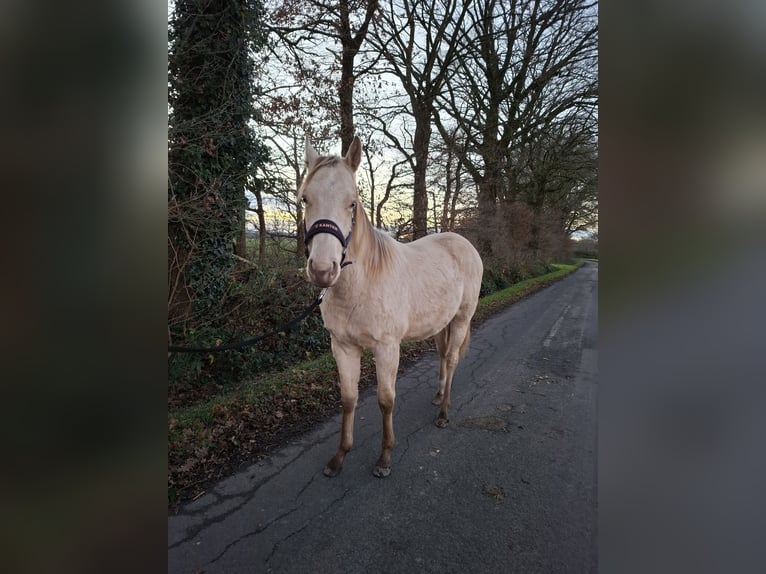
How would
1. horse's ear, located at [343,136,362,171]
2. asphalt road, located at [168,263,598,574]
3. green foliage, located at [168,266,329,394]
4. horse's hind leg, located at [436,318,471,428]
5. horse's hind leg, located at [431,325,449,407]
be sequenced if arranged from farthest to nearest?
green foliage, located at [168,266,329,394], horse's hind leg, located at [431,325,449,407], horse's hind leg, located at [436,318,471,428], horse's ear, located at [343,136,362,171], asphalt road, located at [168,263,598,574]

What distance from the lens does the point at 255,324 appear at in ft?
15.9

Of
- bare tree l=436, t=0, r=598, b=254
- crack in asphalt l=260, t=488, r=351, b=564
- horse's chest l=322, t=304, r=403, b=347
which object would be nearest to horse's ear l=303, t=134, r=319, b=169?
horse's chest l=322, t=304, r=403, b=347

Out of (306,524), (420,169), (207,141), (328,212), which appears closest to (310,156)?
(328,212)

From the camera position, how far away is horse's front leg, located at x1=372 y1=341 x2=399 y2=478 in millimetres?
2395

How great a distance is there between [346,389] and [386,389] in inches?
11.8

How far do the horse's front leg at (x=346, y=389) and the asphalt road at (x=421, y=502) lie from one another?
0.10m

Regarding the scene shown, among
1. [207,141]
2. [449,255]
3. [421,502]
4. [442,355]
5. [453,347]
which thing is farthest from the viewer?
[207,141]

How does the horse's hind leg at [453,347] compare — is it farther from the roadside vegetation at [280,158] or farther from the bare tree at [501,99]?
the bare tree at [501,99]

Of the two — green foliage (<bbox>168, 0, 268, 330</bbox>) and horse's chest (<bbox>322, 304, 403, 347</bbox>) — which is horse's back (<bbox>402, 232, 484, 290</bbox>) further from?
green foliage (<bbox>168, 0, 268, 330</bbox>)

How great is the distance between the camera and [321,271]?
1637 millimetres

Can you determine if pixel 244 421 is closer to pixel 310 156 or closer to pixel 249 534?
pixel 249 534

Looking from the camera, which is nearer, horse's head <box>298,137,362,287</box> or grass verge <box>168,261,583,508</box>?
horse's head <box>298,137,362,287</box>
